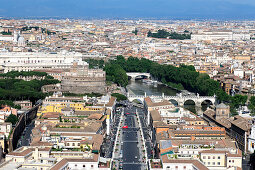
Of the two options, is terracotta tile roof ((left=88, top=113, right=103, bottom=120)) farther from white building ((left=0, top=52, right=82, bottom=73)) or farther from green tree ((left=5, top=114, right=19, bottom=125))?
white building ((left=0, top=52, right=82, bottom=73))

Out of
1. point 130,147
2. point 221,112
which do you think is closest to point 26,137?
point 130,147

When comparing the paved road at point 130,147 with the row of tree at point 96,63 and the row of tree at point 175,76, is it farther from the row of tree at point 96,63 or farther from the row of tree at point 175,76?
the row of tree at point 96,63

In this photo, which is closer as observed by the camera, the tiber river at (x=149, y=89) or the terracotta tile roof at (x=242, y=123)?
the terracotta tile roof at (x=242, y=123)

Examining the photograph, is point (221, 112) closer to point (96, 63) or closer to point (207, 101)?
point (207, 101)

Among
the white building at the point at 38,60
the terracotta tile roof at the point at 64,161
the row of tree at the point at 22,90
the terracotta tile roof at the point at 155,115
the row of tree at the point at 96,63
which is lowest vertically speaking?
the terracotta tile roof at the point at 64,161

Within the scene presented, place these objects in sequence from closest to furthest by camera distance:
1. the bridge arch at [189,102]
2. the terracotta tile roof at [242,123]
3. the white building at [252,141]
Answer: the white building at [252,141], the terracotta tile roof at [242,123], the bridge arch at [189,102]

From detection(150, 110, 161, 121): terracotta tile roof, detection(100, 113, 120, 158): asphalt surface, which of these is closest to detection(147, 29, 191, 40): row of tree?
detection(100, 113, 120, 158): asphalt surface

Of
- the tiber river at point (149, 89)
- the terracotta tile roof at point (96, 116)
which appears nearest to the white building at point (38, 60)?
the tiber river at point (149, 89)

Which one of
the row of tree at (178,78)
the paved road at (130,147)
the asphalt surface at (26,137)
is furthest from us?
the row of tree at (178,78)

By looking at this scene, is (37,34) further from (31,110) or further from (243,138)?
(243,138)
